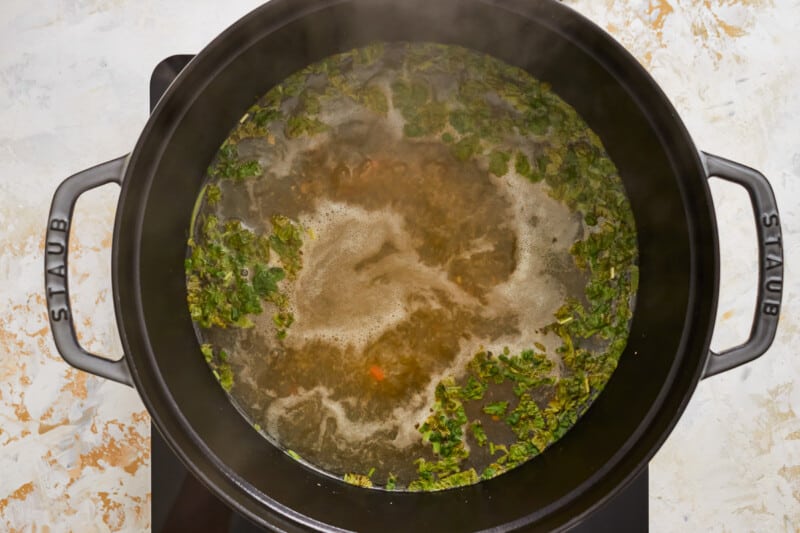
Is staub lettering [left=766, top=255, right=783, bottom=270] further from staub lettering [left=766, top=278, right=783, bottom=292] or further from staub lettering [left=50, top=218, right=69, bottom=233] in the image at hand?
staub lettering [left=50, top=218, right=69, bottom=233]

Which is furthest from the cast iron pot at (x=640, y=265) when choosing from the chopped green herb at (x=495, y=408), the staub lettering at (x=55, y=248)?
the chopped green herb at (x=495, y=408)

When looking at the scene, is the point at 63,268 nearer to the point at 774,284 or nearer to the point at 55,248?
the point at 55,248

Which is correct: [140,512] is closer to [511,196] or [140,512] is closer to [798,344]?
[511,196]

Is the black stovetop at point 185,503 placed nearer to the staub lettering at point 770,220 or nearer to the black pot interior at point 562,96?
the black pot interior at point 562,96

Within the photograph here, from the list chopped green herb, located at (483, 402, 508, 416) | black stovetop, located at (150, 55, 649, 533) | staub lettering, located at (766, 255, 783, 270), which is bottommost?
black stovetop, located at (150, 55, 649, 533)

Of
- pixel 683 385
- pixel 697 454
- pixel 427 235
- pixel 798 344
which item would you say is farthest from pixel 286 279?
pixel 798 344

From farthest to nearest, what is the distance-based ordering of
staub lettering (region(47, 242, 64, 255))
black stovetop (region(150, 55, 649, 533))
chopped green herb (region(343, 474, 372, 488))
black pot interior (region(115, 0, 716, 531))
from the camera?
chopped green herb (region(343, 474, 372, 488)), black stovetop (region(150, 55, 649, 533)), black pot interior (region(115, 0, 716, 531)), staub lettering (region(47, 242, 64, 255))

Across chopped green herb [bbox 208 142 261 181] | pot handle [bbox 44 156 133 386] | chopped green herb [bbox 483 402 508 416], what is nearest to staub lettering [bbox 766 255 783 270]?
chopped green herb [bbox 483 402 508 416]
